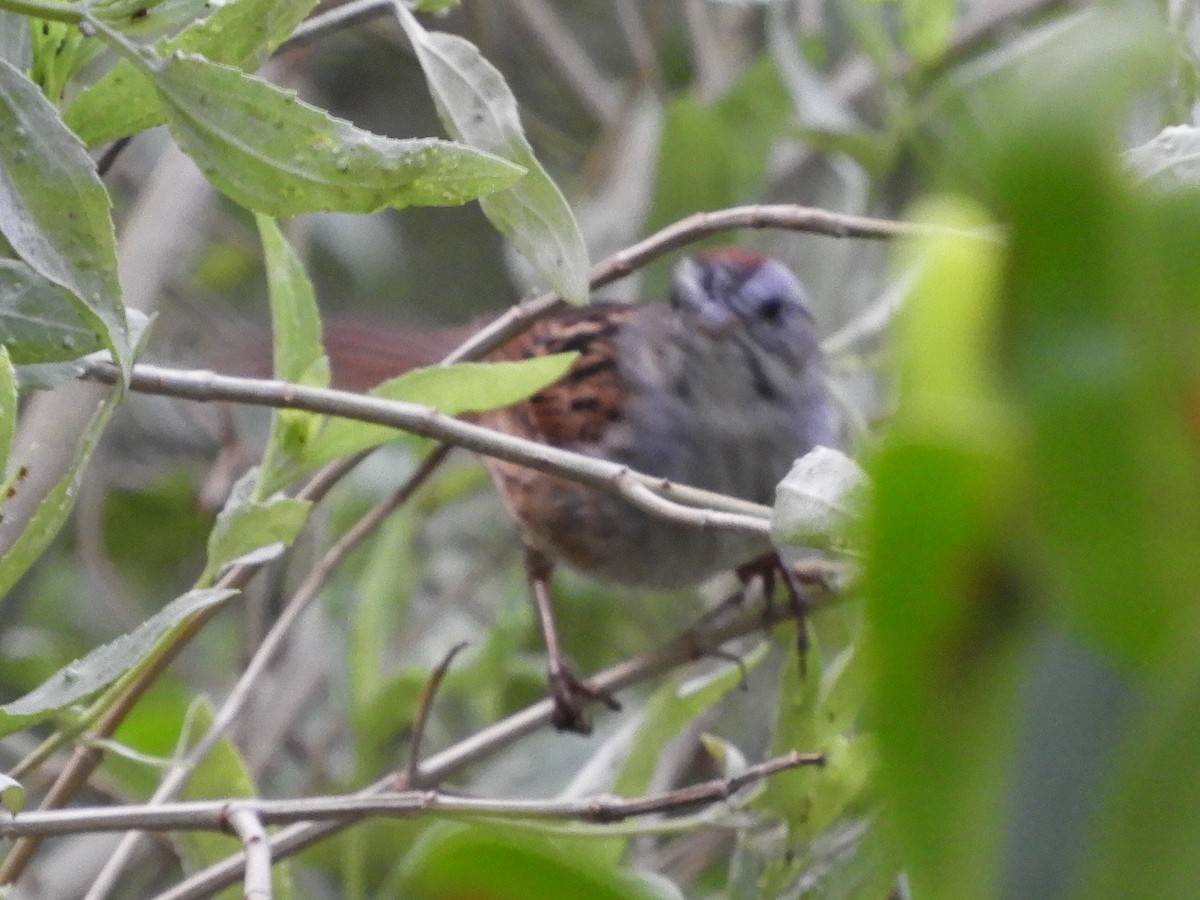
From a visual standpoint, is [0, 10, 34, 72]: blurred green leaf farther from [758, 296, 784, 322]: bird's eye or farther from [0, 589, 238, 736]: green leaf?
[758, 296, 784, 322]: bird's eye

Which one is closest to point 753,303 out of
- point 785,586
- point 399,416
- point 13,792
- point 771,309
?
point 771,309

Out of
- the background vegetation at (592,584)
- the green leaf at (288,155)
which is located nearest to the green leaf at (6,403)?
the background vegetation at (592,584)

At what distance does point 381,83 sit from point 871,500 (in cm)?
281

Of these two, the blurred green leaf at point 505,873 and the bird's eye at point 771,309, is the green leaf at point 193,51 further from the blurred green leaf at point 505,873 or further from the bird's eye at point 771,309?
the bird's eye at point 771,309

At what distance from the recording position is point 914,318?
260mm

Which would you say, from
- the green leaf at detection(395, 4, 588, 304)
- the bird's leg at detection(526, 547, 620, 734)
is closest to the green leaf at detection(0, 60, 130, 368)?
the green leaf at detection(395, 4, 588, 304)

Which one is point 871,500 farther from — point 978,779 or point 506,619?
point 506,619

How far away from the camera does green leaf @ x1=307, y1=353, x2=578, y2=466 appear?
0.91 metres

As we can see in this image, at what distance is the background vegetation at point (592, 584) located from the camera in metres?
0.25

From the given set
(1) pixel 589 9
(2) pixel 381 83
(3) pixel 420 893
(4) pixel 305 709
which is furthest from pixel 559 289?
(1) pixel 589 9

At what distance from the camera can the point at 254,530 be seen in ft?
2.79

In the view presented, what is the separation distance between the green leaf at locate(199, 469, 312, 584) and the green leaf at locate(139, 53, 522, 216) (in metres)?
0.18

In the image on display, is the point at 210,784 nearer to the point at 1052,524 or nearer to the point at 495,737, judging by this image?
the point at 495,737

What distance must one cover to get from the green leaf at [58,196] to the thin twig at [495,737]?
1.08 feet
